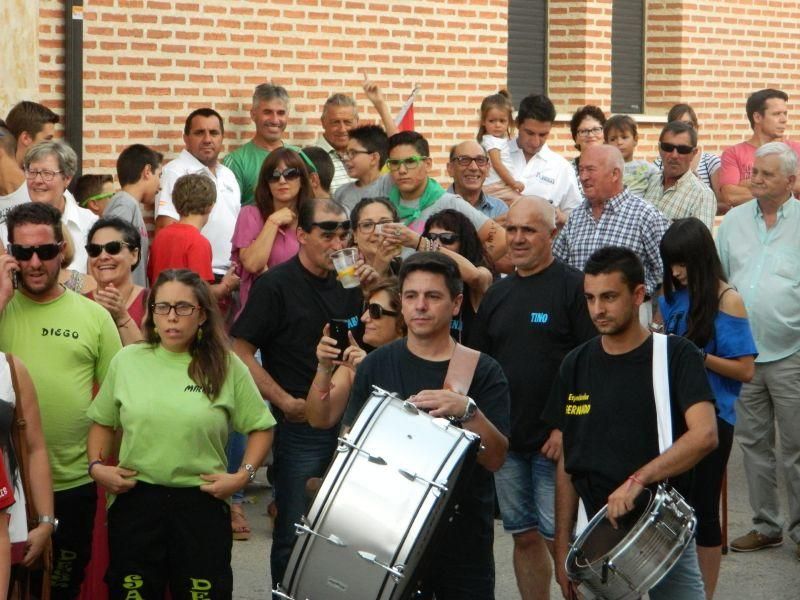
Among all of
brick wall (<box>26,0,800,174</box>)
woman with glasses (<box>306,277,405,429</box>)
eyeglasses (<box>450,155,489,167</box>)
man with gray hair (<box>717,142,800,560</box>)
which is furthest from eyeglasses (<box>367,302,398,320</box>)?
brick wall (<box>26,0,800,174</box>)

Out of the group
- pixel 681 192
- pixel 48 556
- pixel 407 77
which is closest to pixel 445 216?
pixel 48 556

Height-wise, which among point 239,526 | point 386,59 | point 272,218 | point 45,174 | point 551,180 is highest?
point 386,59

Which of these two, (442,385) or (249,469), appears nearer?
(442,385)

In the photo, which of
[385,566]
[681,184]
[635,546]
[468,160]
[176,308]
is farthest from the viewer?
[681,184]

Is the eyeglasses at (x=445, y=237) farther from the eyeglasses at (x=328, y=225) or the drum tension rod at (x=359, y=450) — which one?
the drum tension rod at (x=359, y=450)

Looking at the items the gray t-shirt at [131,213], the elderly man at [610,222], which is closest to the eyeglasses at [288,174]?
the gray t-shirt at [131,213]

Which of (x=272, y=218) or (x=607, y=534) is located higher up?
(x=272, y=218)

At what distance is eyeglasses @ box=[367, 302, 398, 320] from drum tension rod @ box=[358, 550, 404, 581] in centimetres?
161

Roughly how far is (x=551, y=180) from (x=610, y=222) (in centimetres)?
231

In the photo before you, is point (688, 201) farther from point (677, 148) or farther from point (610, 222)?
point (610, 222)

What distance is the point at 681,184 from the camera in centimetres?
1052

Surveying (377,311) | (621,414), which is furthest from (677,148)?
(621,414)

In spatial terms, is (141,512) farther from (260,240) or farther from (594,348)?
(260,240)

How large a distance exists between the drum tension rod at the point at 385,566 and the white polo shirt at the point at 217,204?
192 inches
